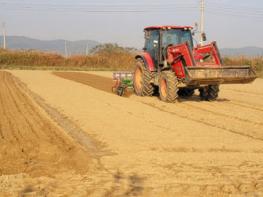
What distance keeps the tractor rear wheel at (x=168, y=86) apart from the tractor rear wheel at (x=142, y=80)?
124 centimetres

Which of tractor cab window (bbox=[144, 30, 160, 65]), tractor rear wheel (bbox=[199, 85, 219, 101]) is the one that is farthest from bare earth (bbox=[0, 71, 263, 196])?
tractor cab window (bbox=[144, 30, 160, 65])

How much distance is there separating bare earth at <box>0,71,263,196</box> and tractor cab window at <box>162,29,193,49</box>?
2.56m

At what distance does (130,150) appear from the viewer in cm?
829

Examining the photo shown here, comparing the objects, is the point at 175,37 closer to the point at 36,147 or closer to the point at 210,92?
the point at 210,92

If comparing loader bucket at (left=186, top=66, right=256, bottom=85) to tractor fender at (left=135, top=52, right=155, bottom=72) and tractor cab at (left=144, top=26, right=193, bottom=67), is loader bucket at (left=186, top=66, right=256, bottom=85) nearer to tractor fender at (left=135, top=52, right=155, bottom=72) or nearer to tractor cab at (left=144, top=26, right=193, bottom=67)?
tractor cab at (left=144, top=26, right=193, bottom=67)

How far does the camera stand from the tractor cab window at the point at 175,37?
1606 centimetres

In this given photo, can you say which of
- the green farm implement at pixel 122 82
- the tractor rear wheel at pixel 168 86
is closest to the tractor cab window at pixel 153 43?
the tractor rear wheel at pixel 168 86

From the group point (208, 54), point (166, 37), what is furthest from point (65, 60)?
point (208, 54)

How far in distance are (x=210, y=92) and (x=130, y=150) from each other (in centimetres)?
847

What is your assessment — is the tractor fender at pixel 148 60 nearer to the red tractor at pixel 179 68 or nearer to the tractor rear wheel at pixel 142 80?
the red tractor at pixel 179 68

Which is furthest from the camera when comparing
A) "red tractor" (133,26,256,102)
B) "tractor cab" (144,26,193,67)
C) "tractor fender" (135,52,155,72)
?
"tractor fender" (135,52,155,72)

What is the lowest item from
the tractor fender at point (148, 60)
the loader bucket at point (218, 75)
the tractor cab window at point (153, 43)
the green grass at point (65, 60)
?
the green grass at point (65, 60)

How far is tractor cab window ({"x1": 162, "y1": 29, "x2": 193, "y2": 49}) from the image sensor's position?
1606 centimetres

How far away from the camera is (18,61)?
156 ft
